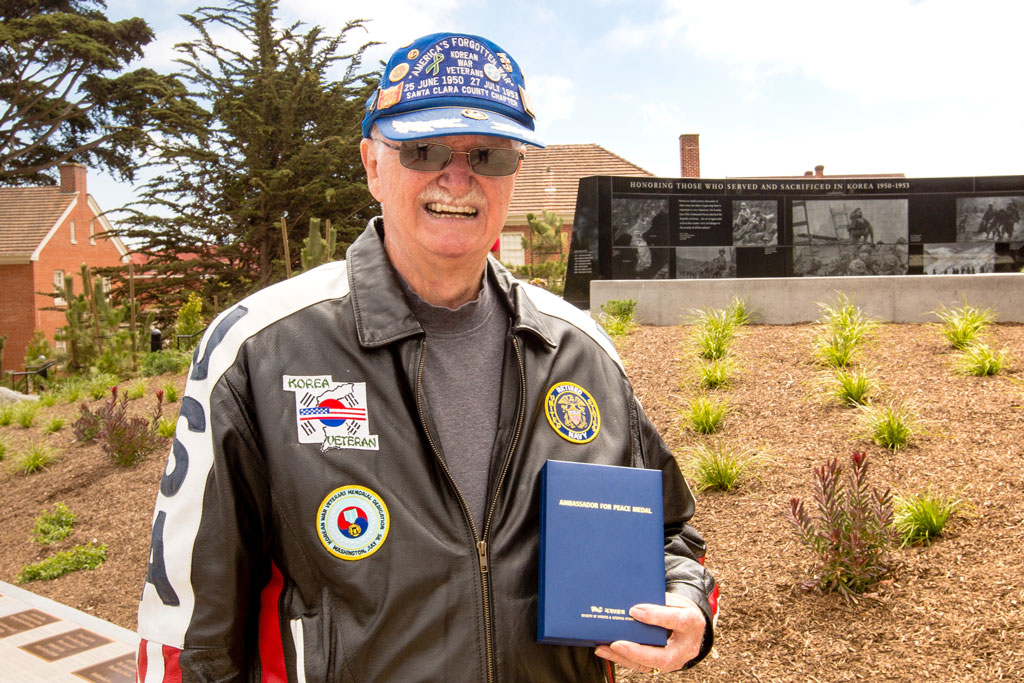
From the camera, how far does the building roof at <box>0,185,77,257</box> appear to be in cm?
3625

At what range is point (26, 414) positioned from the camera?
12617mm

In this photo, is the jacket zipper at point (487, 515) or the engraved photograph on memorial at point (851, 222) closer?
the jacket zipper at point (487, 515)

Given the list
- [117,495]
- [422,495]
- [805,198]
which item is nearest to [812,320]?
[805,198]

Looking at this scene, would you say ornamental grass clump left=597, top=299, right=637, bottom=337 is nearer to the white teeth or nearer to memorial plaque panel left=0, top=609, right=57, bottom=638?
memorial plaque panel left=0, top=609, right=57, bottom=638

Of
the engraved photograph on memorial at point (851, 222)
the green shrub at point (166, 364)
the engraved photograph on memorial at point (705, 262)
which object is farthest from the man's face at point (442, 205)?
the engraved photograph on memorial at point (851, 222)

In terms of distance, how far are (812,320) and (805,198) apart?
6194 mm

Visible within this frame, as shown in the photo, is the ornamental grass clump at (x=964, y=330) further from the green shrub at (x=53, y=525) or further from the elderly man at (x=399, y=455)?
the green shrub at (x=53, y=525)

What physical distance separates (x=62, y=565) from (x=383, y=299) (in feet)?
20.5

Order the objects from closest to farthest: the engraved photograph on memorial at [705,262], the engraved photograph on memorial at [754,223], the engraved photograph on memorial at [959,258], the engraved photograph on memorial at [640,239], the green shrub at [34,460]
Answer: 1. the green shrub at [34,460]
2. the engraved photograph on memorial at [640,239]
3. the engraved photograph on memorial at [705,262]
4. the engraved photograph on memorial at [754,223]
5. the engraved photograph on memorial at [959,258]

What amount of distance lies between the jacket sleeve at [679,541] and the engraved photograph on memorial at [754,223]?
14.7 meters

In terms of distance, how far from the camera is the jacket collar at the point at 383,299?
190 centimetres

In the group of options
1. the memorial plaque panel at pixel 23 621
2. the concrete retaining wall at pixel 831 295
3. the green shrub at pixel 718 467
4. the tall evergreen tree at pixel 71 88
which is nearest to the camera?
the memorial plaque panel at pixel 23 621

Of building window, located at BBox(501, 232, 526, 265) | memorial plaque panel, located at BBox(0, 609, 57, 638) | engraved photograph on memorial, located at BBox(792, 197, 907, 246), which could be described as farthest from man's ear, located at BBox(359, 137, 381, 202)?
building window, located at BBox(501, 232, 526, 265)

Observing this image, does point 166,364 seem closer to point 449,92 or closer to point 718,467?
point 718,467
